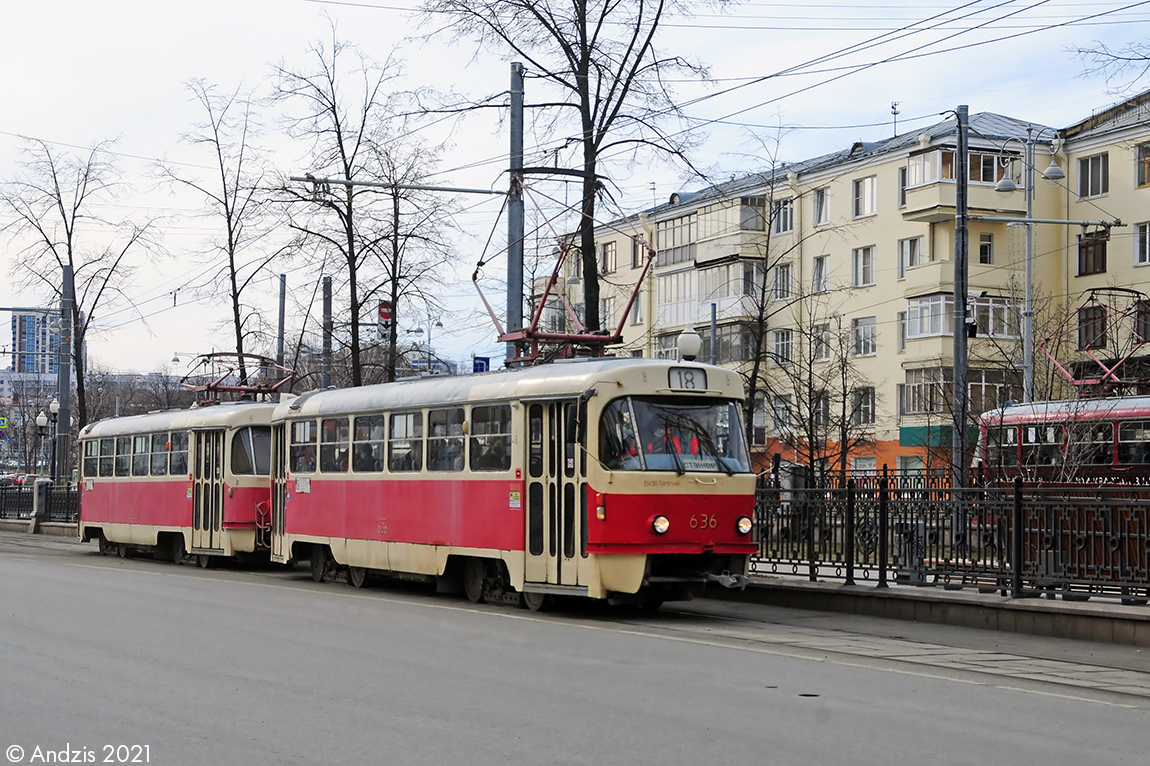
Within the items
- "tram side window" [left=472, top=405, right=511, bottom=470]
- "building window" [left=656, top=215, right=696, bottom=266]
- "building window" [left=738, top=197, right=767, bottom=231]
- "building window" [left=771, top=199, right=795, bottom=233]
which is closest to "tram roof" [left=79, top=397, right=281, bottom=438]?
"tram side window" [left=472, top=405, right=511, bottom=470]

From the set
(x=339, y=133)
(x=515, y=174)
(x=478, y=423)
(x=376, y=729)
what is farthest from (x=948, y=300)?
(x=376, y=729)

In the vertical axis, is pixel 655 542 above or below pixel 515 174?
below

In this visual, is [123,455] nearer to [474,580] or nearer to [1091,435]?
[474,580]

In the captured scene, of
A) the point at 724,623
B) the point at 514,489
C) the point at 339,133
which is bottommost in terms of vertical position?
the point at 724,623

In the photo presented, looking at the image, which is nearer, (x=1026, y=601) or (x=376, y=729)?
(x=376, y=729)

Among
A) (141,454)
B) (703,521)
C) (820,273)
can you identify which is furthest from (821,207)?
(703,521)

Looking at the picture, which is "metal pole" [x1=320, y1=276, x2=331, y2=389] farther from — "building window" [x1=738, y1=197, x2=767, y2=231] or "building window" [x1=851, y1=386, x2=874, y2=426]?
"building window" [x1=738, y1=197, x2=767, y2=231]

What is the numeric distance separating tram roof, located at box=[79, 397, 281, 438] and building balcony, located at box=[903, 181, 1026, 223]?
29349mm

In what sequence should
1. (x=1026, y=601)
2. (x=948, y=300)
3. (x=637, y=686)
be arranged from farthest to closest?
(x=948, y=300) < (x=1026, y=601) < (x=637, y=686)

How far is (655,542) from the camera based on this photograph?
50.1 ft

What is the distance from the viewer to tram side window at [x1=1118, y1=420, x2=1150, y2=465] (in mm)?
28469

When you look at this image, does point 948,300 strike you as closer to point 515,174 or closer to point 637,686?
point 515,174

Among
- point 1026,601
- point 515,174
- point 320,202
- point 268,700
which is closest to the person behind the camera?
point 268,700

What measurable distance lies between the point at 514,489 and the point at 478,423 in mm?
1270
